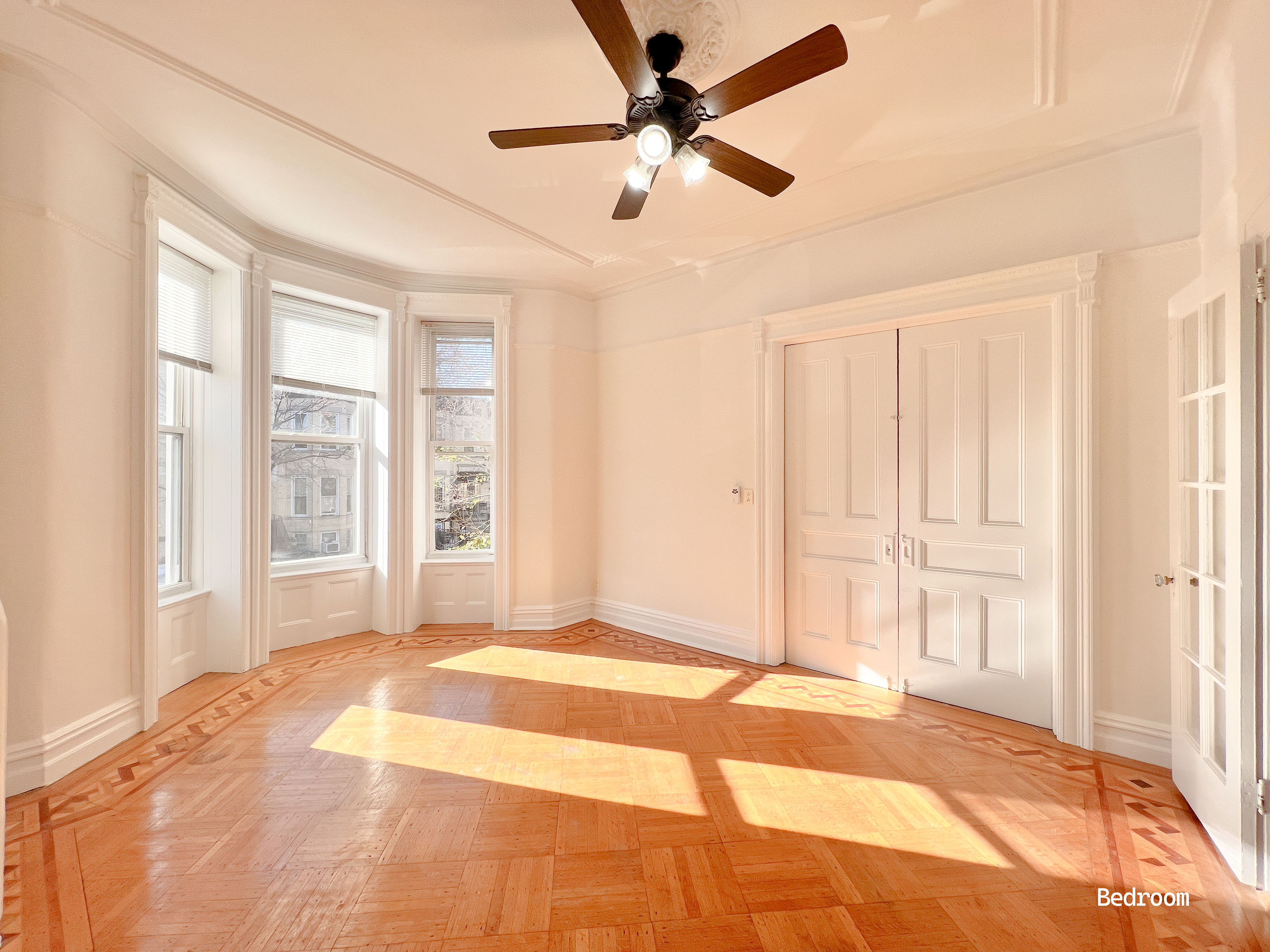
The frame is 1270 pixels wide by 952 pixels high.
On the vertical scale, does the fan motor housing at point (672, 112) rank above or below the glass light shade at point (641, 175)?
above

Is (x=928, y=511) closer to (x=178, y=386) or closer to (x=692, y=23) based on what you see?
(x=692, y=23)

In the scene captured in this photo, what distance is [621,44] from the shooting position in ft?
6.29

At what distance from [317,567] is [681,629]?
302 cm

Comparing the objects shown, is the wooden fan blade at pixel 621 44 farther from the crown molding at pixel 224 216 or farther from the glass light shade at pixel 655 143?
the crown molding at pixel 224 216

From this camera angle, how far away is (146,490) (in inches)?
128

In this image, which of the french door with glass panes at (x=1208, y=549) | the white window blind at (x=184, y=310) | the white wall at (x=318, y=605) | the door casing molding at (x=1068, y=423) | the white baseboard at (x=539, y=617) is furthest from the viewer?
the white baseboard at (x=539, y=617)

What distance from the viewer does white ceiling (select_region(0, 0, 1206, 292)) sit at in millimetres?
2318

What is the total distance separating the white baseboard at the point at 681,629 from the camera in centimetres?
455

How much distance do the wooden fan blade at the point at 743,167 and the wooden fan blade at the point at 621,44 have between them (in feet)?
1.00

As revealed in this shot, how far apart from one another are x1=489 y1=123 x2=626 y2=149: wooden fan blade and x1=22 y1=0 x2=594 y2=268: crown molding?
1325 millimetres

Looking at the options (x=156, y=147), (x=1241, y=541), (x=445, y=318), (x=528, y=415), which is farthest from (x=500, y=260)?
(x=1241, y=541)

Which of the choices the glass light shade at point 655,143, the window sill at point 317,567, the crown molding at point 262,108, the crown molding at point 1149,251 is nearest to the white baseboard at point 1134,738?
the crown molding at point 1149,251

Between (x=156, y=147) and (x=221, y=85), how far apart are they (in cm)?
89

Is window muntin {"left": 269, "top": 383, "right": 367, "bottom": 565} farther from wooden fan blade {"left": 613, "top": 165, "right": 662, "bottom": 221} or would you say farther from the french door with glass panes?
the french door with glass panes
